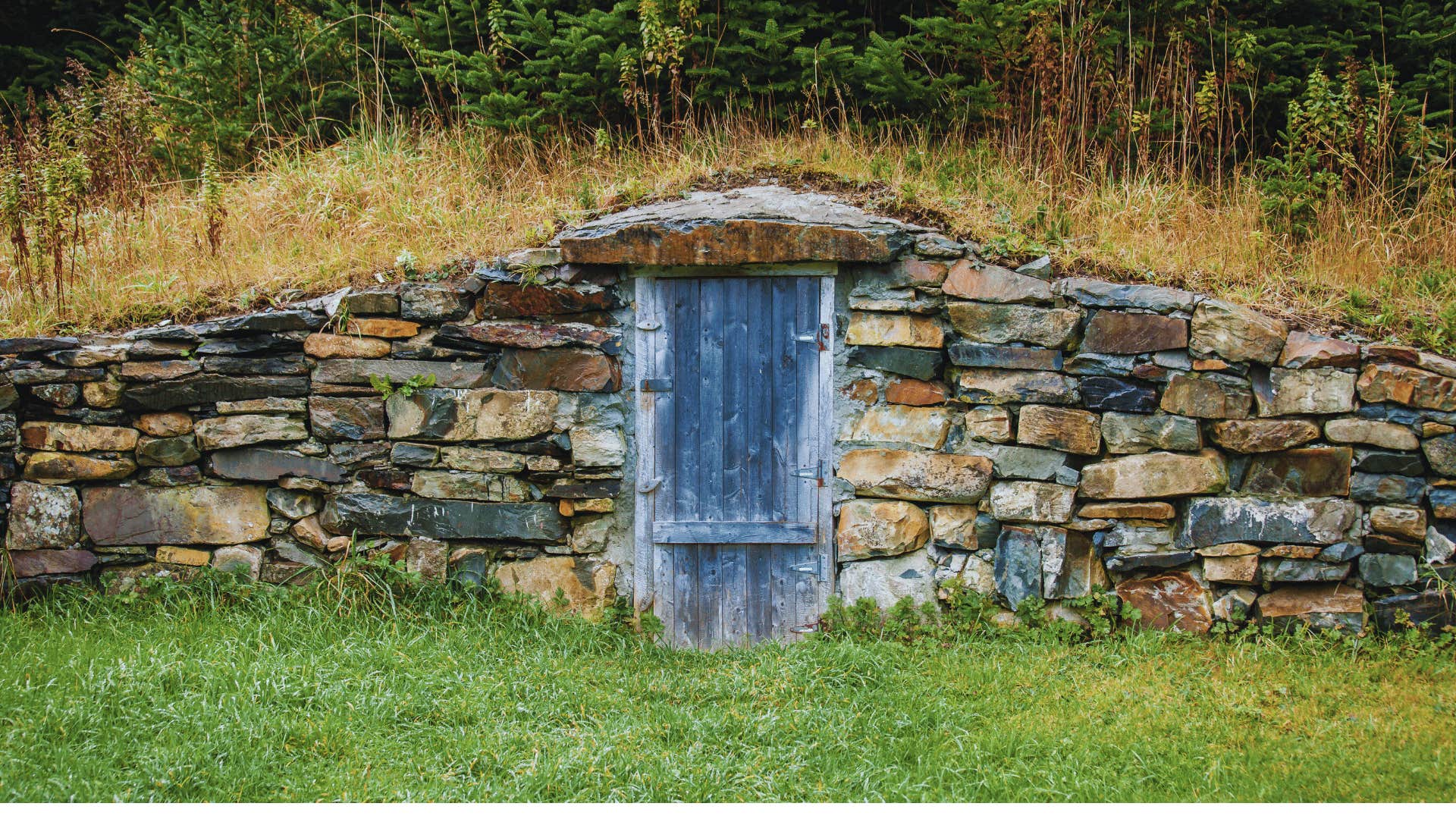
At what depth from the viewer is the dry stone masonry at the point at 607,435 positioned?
4441 millimetres

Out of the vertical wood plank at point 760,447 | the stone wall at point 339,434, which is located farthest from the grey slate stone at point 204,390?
the vertical wood plank at point 760,447

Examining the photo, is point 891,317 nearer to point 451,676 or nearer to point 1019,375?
point 1019,375

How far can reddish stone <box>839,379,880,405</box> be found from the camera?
464cm

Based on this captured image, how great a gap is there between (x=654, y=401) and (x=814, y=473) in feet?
2.93

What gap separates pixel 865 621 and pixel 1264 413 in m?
2.17

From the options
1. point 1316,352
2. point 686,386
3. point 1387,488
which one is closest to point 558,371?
point 686,386

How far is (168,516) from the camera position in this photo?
4.64 meters

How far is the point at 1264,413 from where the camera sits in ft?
14.4

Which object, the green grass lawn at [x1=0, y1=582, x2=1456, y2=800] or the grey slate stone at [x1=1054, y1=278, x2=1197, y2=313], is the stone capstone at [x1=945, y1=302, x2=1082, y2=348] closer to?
the grey slate stone at [x1=1054, y1=278, x2=1197, y2=313]

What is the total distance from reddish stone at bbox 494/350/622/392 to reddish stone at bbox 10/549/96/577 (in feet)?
7.53

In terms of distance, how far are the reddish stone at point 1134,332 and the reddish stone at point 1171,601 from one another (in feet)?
3.67

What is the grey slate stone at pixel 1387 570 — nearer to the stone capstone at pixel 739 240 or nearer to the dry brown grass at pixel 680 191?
the dry brown grass at pixel 680 191

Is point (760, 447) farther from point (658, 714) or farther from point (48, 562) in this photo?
point (48, 562)

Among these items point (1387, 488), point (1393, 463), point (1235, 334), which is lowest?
point (1387, 488)
